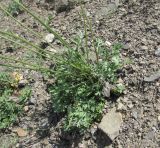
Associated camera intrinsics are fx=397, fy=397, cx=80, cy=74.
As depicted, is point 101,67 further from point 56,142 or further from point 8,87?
point 8,87

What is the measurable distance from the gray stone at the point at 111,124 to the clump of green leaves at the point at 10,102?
101cm

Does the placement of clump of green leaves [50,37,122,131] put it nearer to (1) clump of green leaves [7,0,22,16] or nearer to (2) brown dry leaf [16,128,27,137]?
(2) brown dry leaf [16,128,27,137]

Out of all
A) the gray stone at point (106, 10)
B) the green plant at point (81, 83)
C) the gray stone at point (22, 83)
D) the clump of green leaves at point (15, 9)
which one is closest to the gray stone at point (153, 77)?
the green plant at point (81, 83)

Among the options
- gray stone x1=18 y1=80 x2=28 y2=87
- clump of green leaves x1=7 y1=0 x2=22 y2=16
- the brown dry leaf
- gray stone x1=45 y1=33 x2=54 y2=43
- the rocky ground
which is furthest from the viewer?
clump of green leaves x1=7 y1=0 x2=22 y2=16

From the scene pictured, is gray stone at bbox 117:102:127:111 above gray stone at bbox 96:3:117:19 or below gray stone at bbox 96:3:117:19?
below

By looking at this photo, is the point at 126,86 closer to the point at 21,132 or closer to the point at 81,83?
the point at 81,83

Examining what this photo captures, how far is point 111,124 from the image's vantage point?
3527mm

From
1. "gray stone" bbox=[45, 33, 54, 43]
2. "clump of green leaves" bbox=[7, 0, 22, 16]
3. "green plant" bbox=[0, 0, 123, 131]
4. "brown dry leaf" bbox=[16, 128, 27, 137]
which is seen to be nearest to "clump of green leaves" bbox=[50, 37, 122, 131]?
"green plant" bbox=[0, 0, 123, 131]

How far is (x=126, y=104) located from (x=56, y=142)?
0.75 m

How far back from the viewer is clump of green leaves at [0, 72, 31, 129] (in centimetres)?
413

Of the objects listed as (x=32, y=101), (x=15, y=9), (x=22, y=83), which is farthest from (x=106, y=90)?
(x=15, y=9)

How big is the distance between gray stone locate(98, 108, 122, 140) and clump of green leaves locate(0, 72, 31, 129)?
1010mm

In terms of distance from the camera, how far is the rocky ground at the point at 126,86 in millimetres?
3465

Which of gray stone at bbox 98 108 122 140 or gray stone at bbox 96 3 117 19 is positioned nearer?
gray stone at bbox 98 108 122 140
